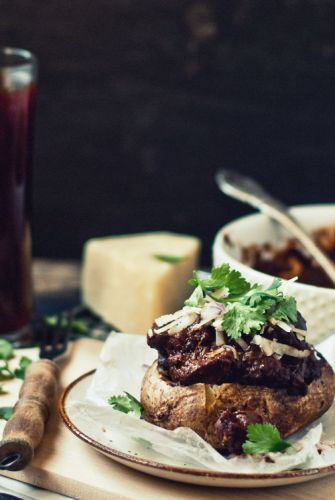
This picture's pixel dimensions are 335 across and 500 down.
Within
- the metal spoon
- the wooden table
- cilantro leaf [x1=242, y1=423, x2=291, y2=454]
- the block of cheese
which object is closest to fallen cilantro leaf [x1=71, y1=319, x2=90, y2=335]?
the block of cheese

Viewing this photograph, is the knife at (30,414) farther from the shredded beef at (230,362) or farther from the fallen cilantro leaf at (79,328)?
the fallen cilantro leaf at (79,328)

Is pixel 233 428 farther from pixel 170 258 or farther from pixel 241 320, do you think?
pixel 170 258

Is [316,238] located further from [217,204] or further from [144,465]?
[144,465]

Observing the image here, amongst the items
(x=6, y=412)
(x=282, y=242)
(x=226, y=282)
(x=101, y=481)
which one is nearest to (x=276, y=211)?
(x=282, y=242)

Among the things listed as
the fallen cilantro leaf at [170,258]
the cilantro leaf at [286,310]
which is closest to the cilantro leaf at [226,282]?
the cilantro leaf at [286,310]

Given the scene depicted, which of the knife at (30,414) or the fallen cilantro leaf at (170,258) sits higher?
the knife at (30,414)

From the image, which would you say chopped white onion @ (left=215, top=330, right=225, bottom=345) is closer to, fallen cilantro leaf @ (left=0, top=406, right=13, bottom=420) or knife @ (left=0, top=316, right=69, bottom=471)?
knife @ (left=0, top=316, right=69, bottom=471)

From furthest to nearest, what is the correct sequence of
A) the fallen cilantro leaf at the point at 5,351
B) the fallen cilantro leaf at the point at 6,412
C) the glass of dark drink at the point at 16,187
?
the glass of dark drink at the point at 16,187, the fallen cilantro leaf at the point at 5,351, the fallen cilantro leaf at the point at 6,412
